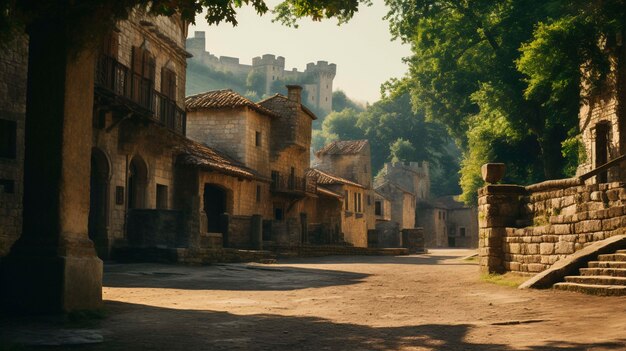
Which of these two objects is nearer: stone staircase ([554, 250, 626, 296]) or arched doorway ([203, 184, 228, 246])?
stone staircase ([554, 250, 626, 296])

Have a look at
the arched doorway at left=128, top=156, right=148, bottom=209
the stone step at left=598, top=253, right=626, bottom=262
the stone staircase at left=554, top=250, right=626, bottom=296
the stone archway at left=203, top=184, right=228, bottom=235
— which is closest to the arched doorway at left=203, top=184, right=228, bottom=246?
the stone archway at left=203, top=184, right=228, bottom=235

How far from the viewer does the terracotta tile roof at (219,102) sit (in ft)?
114

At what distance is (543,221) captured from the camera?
13.9 meters

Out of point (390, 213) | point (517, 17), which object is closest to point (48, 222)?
point (517, 17)

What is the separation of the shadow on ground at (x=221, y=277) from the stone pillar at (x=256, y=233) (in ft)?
26.4

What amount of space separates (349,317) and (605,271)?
169 inches

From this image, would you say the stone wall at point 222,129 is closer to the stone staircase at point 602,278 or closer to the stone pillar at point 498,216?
the stone pillar at point 498,216

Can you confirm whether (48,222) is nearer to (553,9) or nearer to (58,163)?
(58,163)

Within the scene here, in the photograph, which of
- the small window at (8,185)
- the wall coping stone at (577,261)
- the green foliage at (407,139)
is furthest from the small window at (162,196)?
the green foliage at (407,139)

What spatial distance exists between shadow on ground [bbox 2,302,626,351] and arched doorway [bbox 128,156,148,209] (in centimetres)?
1485

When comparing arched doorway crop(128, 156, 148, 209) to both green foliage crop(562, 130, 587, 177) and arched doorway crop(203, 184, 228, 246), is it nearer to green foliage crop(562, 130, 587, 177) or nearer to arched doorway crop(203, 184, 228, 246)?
arched doorway crop(203, 184, 228, 246)

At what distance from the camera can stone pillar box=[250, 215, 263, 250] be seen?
2697 centimetres

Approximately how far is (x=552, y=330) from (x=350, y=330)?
2.14 meters

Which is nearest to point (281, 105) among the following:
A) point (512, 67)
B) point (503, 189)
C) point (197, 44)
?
point (512, 67)
